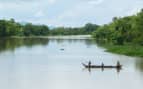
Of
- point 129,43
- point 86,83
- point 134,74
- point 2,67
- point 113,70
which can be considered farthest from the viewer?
point 129,43

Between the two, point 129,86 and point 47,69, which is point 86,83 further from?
point 47,69

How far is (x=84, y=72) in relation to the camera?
2810 inches

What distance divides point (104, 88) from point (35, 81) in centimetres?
903

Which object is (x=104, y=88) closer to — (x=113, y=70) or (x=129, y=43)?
(x=113, y=70)

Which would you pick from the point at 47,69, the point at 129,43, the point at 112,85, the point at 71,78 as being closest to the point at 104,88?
the point at 112,85

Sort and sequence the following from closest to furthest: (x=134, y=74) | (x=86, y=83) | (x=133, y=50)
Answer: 1. (x=86, y=83)
2. (x=134, y=74)
3. (x=133, y=50)

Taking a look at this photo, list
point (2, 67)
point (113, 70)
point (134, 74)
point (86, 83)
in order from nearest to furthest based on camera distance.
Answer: point (86, 83)
point (134, 74)
point (113, 70)
point (2, 67)

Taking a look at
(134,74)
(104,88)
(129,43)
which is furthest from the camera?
(129,43)

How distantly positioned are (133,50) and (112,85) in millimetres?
46852

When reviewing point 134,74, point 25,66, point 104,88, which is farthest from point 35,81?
point 25,66

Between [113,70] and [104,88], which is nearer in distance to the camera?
[104,88]

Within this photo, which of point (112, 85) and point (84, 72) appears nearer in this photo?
point (112, 85)

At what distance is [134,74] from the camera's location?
68500mm

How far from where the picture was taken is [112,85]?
5812 centimetres
